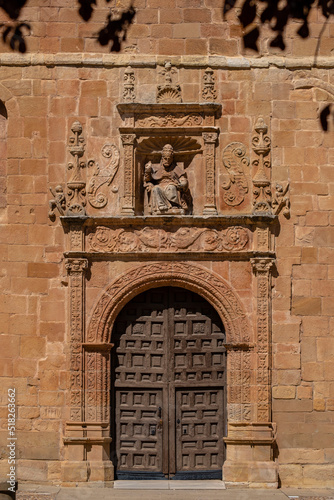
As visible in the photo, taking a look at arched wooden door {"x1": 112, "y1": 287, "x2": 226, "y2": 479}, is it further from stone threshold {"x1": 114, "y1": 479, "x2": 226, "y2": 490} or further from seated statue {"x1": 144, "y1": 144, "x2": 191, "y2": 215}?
seated statue {"x1": 144, "y1": 144, "x2": 191, "y2": 215}

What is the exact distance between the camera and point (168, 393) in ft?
36.9

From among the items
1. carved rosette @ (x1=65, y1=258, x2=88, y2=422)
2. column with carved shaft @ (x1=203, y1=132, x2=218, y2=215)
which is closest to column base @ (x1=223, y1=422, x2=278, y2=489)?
carved rosette @ (x1=65, y1=258, x2=88, y2=422)

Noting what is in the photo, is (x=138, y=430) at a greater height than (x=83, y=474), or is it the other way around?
(x=138, y=430)

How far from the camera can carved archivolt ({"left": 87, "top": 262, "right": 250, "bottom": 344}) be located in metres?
11.1

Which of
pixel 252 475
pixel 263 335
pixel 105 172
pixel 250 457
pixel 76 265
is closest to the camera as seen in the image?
pixel 252 475

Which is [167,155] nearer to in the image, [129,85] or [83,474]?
[129,85]

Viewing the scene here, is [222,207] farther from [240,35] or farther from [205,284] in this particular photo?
[240,35]

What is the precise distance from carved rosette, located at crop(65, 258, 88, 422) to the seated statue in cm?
136

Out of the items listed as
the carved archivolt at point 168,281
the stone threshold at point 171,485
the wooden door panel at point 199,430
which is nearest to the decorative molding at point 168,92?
the carved archivolt at point 168,281

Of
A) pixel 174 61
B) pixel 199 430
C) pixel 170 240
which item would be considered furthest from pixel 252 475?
pixel 174 61

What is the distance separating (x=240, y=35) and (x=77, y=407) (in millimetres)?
5895

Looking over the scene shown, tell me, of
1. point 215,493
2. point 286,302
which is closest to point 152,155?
point 286,302

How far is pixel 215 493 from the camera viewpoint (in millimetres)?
10508

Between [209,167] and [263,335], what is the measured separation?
2.55 m
